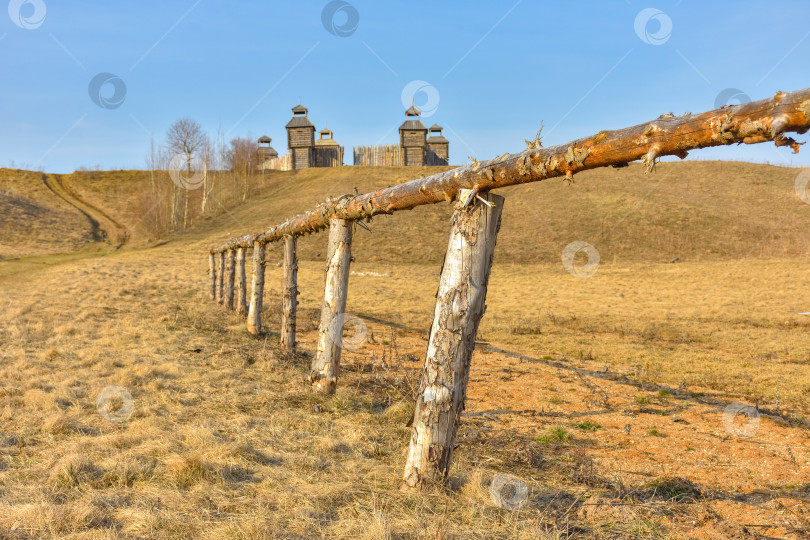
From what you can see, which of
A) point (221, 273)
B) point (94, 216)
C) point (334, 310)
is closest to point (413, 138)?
point (94, 216)

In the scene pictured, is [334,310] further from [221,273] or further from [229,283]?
[221,273]

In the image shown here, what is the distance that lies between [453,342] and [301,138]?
66025mm

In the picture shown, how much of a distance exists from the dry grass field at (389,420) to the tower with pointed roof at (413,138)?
44379 mm

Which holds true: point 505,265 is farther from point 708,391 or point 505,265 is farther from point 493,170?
point 493,170

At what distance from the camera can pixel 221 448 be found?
4965 millimetres

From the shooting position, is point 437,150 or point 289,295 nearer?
point 289,295

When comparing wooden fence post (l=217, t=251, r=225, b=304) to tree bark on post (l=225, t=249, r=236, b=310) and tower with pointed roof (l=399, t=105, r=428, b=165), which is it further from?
tower with pointed roof (l=399, t=105, r=428, b=165)

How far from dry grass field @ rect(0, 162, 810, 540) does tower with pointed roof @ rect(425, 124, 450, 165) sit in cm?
4659

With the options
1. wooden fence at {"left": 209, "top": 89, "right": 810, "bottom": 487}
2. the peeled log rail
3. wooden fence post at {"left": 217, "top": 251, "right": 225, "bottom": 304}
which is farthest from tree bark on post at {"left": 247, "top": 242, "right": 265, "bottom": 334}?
the peeled log rail

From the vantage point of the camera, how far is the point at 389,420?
6.50 metres

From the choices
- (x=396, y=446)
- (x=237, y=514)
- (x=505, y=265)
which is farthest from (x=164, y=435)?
(x=505, y=265)

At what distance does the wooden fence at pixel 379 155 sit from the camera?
66.1 metres

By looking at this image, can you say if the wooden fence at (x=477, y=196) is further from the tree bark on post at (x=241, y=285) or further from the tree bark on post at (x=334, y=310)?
the tree bark on post at (x=241, y=285)

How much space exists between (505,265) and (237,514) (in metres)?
31.7
